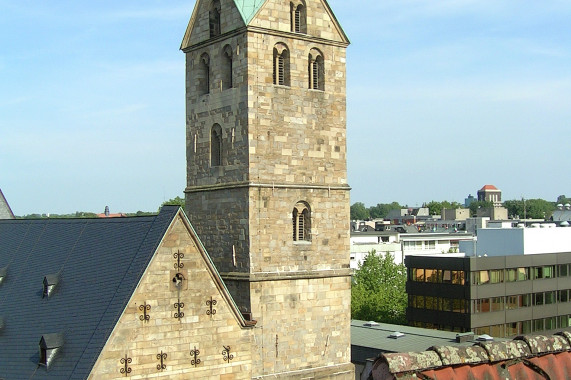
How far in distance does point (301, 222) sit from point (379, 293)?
42.2 meters

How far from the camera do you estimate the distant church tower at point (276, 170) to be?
109 ft

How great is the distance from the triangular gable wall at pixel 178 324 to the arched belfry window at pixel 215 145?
826cm

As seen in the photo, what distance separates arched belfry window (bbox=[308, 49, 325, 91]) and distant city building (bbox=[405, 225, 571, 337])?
30.3 meters

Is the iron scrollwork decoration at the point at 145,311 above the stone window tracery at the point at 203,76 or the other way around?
the other way around

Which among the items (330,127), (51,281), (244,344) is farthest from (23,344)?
(330,127)

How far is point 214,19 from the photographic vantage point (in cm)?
3541

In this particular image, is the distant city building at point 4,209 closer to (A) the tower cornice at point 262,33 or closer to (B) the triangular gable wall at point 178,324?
(A) the tower cornice at point 262,33

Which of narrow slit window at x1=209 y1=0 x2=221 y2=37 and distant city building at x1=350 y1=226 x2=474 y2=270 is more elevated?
narrow slit window at x1=209 y1=0 x2=221 y2=37

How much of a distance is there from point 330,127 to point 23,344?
1469 centimetres

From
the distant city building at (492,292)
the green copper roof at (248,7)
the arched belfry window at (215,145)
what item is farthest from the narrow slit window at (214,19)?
the distant city building at (492,292)

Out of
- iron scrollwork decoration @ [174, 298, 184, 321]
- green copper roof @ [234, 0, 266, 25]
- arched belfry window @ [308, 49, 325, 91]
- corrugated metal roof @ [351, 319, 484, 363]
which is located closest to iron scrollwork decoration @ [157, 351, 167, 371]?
iron scrollwork decoration @ [174, 298, 184, 321]

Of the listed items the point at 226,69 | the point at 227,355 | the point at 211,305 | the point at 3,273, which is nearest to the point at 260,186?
the point at 226,69

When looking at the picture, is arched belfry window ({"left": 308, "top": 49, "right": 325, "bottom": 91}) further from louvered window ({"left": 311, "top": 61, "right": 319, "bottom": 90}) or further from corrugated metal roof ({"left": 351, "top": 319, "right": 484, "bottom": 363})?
corrugated metal roof ({"left": 351, "top": 319, "right": 484, "bottom": 363})

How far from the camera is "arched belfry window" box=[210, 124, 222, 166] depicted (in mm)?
34938
